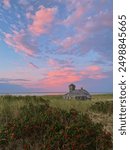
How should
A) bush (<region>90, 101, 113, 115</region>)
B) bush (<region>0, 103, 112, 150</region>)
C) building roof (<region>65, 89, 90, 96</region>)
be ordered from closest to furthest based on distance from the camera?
bush (<region>0, 103, 112, 150</region>) → building roof (<region>65, 89, 90, 96</region>) → bush (<region>90, 101, 113, 115</region>)

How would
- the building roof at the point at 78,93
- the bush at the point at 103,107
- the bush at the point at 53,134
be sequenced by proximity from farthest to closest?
the bush at the point at 103,107, the building roof at the point at 78,93, the bush at the point at 53,134

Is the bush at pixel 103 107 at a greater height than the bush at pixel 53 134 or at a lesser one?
greater

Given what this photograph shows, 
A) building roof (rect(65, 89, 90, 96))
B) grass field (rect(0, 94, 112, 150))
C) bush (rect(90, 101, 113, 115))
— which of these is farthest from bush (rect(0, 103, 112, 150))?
bush (rect(90, 101, 113, 115))

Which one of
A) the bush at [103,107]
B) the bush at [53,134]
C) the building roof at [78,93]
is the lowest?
the bush at [53,134]

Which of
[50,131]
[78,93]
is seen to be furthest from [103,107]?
[50,131]

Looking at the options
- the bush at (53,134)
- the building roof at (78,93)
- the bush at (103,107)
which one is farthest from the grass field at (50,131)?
the bush at (103,107)

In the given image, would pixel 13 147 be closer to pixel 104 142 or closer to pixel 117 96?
pixel 104 142

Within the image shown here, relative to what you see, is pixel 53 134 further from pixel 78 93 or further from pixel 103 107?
pixel 103 107

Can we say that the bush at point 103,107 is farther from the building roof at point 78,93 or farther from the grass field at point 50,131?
the grass field at point 50,131

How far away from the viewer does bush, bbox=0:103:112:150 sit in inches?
315

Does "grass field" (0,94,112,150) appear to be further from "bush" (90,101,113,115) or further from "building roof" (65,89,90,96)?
"bush" (90,101,113,115)

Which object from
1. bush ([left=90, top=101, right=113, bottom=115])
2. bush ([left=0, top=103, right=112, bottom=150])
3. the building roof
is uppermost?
the building roof

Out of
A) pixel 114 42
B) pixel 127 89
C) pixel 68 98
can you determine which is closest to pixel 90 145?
pixel 127 89

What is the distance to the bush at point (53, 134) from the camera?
26.3 feet
